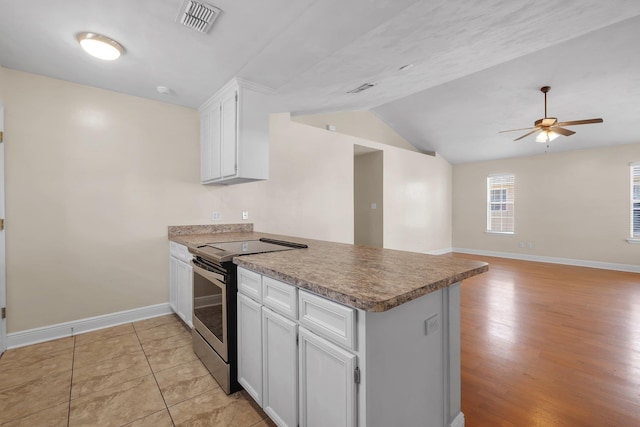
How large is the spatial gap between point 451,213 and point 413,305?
26.0 ft

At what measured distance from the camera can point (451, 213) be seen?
8375 millimetres

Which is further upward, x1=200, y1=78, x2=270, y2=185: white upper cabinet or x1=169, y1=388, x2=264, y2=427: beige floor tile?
x1=200, y1=78, x2=270, y2=185: white upper cabinet

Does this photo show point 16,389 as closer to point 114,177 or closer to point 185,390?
point 185,390

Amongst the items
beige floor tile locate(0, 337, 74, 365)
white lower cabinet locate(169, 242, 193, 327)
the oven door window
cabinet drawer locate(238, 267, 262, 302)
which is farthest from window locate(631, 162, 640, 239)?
beige floor tile locate(0, 337, 74, 365)

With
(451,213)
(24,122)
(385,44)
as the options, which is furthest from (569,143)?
(24,122)

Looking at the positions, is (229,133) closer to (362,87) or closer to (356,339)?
(362,87)

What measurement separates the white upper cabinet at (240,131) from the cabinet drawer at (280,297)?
62.4 inches

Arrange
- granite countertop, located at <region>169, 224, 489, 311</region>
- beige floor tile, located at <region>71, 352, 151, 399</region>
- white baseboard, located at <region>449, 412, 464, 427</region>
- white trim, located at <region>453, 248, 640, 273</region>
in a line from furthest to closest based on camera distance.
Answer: white trim, located at <region>453, 248, 640, 273</region>, beige floor tile, located at <region>71, 352, 151, 399</region>, white baseboard, located at <region>449, 412, 464, 427</region>, granite countertop, located at <region>169, 224, 489, 311</region>

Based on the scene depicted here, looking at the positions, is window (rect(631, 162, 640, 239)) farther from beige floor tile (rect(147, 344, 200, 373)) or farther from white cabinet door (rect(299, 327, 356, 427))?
beige floor tile (rect(147, 344, 200, 373))

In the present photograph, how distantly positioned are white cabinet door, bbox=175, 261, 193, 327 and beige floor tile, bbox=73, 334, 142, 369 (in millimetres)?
449

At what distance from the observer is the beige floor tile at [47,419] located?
5.54 ft

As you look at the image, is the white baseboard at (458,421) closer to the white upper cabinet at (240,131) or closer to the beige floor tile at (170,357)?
the beige floor tile at (170,357)

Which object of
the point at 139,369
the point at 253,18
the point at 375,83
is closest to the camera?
the point at 253,18

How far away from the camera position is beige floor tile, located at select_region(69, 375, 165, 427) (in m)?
1.73
